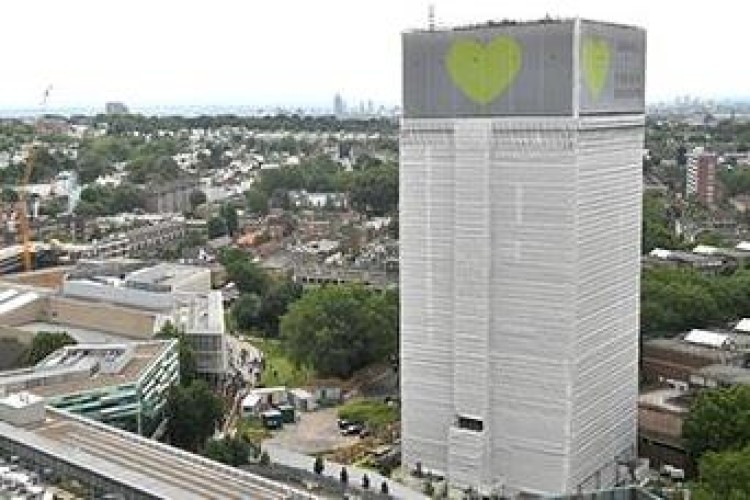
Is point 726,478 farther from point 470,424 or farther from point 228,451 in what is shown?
point 228,451

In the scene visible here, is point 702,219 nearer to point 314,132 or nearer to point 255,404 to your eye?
point 255,404

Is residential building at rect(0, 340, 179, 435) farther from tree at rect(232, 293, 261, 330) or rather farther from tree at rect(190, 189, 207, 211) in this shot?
tree at rect(190, 189, 207, 211)

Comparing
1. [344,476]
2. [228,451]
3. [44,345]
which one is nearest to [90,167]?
[44,345]

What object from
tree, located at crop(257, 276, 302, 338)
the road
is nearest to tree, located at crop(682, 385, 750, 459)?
the road

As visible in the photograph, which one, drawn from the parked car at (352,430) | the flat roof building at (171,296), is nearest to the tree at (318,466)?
the parked car at (352,430)

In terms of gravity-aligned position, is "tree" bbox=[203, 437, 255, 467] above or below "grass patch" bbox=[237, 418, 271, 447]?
above

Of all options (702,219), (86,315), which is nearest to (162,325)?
(86,315)
